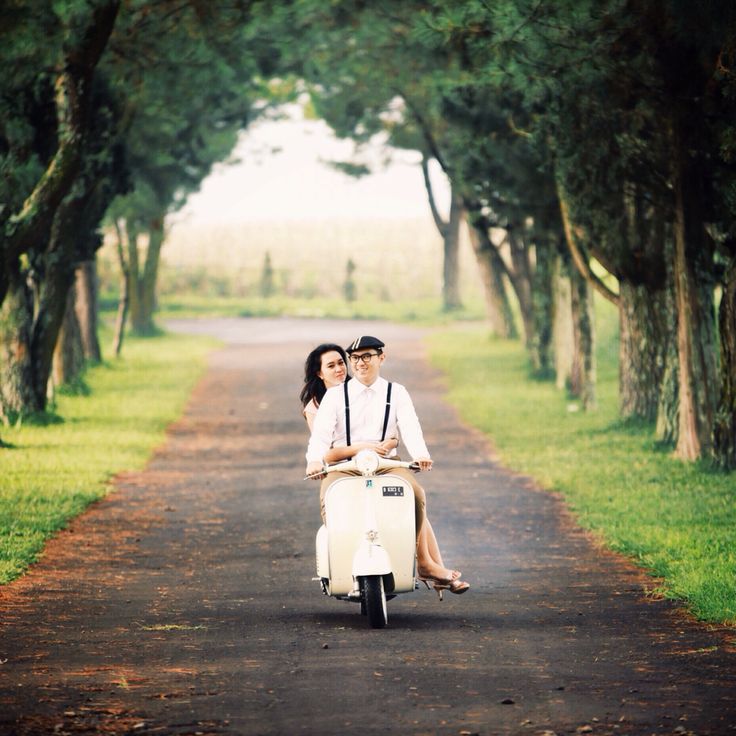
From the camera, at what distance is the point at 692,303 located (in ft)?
55.5

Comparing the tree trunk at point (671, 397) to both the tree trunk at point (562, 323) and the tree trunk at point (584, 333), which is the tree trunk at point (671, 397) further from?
the tree trunk at point (562, 323)

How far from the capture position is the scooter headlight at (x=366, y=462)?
875 centimetres

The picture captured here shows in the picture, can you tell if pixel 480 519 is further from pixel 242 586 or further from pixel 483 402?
pixel 483 402

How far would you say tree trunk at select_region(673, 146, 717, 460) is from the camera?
55.1 ft

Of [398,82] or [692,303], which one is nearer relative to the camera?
[692,303]

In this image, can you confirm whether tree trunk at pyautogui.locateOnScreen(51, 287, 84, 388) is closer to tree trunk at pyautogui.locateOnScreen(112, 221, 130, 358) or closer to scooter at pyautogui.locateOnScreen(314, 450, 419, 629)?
tree trunk at pyautogui.locateOnScreen(112, 221, 130, 358)

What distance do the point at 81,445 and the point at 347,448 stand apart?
1107 centimetres

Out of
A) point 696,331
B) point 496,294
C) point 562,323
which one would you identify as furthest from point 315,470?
point 496,294

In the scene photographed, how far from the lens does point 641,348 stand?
20984 mm

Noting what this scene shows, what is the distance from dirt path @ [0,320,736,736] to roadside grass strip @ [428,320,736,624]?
0.28 metres

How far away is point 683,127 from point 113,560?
24.6ft

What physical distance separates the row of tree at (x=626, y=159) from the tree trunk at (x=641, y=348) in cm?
2

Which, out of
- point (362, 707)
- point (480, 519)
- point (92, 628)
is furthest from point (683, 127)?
point (362, 707)

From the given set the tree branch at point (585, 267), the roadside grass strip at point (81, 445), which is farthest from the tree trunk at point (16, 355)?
the tree branch at point (585, 267)
